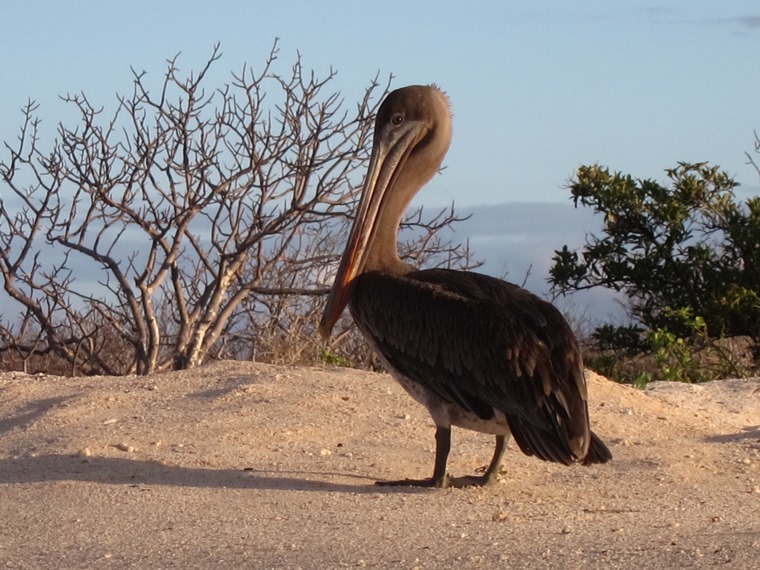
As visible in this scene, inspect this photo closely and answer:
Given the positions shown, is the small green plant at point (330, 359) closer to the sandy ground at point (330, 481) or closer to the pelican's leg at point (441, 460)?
the sandy ground at point (330, 481)

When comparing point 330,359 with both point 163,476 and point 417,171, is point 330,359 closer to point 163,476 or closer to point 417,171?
point 417,171

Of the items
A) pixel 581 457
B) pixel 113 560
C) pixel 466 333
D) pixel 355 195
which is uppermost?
pixel 355 195

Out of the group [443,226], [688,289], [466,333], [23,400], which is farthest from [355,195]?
[466,333]

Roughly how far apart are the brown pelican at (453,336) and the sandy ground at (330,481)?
314mm

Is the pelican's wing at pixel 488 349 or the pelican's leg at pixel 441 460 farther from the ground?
the pelican's wing at pixel 488 349

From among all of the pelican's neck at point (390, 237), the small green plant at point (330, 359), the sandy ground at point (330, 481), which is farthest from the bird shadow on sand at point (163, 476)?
the small green plant at point (330, 359)

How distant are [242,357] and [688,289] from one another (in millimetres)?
4430

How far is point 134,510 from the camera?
5258 millimetres

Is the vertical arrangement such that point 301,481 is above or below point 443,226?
below

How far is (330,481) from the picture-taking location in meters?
5.86

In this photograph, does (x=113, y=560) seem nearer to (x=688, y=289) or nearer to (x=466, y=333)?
(x=466, y=333)

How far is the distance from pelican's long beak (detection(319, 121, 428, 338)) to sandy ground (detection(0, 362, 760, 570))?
84 cm

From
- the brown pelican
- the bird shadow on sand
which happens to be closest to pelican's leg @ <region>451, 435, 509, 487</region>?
the brown pelican

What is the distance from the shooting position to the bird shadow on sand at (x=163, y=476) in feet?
18.9
